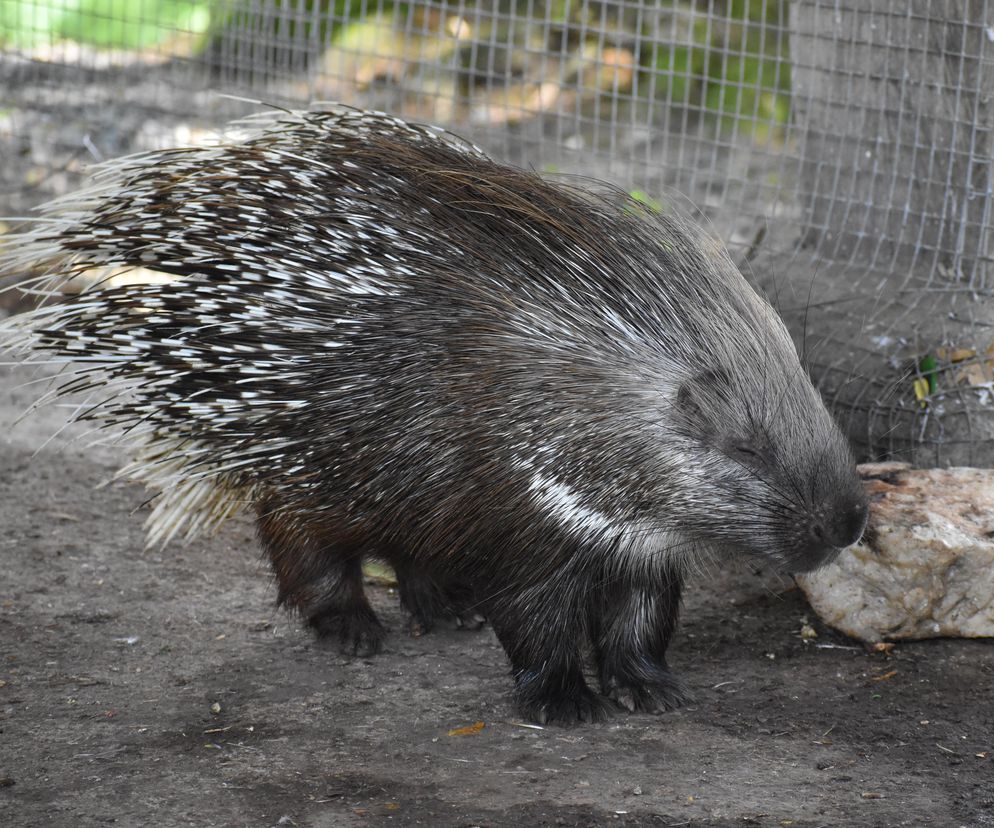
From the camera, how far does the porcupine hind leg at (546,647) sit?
2.90m

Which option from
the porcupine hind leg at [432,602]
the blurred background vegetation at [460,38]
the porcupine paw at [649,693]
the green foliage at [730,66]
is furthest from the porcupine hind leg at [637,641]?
the green foliage at [730,66]

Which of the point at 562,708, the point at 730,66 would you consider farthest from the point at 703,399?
the point at 730,66

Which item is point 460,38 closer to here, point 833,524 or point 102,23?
point 102,23

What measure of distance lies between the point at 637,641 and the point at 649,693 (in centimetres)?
13

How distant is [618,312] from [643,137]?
13.6 ft

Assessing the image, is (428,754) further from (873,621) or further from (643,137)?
(643,137)

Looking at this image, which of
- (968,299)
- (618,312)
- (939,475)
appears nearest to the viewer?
(618,312)

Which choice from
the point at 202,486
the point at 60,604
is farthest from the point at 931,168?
the point at 60,604

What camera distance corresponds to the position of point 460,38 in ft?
18.4

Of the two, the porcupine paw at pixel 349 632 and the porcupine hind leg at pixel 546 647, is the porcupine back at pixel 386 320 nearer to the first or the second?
the porcupine hind leg at pixel 546 647

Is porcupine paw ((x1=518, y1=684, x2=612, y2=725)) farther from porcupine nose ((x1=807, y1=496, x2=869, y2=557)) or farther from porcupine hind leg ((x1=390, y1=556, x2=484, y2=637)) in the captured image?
porcupine nose ((x1=807, y1=496, x2=869, y2=557))

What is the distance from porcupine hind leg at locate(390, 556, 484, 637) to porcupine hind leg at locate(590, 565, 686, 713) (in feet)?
1.67

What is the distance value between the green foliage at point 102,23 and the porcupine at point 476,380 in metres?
3.25

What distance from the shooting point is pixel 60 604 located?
3.58 meters
